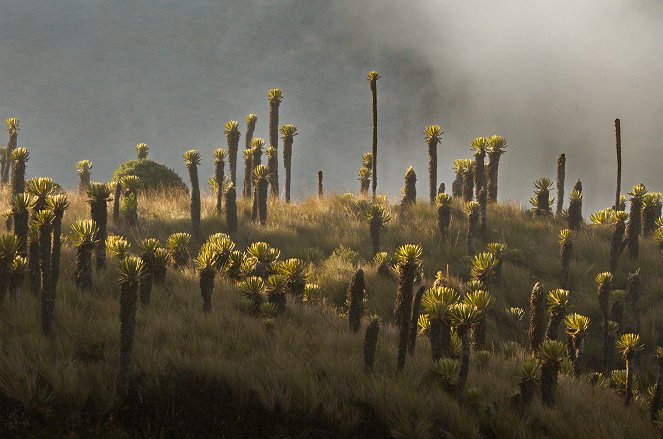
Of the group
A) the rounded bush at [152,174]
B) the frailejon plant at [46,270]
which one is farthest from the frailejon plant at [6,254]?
the rounded bush at [152,174]

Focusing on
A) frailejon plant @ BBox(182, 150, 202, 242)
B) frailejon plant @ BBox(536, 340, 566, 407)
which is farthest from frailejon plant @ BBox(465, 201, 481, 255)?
frailejon plant @ BBox(536, 340, 566, 407)

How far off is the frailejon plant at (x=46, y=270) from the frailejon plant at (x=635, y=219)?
1326cm

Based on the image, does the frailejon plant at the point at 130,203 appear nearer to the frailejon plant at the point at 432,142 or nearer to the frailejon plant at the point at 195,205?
the frailejon plant at the point at 195,205

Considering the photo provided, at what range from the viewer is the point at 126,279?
27.3 feet

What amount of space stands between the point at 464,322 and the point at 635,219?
411 inches

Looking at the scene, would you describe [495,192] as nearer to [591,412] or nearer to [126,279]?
[591,412]

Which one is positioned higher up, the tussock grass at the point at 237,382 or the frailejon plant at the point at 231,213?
the frailejon plant at the point at 231,213

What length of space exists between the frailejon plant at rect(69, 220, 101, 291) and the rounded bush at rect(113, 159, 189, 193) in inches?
465

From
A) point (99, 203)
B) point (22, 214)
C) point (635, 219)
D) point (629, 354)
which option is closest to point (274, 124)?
point (635, 219)

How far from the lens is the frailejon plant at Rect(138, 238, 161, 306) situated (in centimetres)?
1090

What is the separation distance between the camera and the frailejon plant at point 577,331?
10.5m

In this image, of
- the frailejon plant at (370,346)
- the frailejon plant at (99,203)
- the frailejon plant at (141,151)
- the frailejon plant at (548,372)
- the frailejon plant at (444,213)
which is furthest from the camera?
the frailejon plant at (141,151)

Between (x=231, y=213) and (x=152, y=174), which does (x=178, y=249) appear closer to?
(x=231, y=213)

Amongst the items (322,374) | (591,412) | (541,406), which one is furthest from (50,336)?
(591,412)
